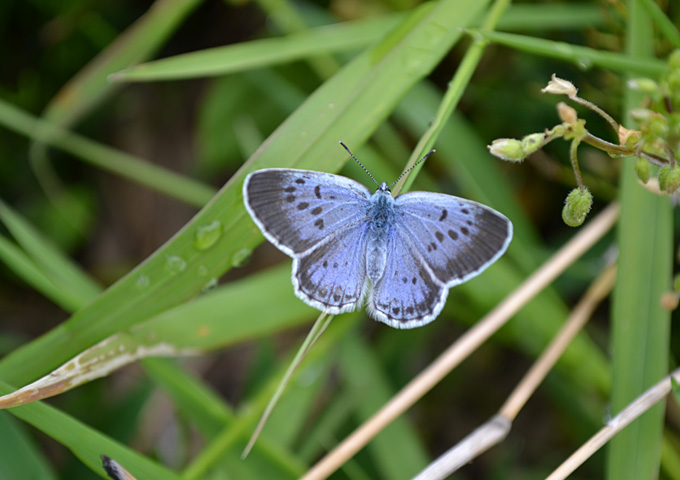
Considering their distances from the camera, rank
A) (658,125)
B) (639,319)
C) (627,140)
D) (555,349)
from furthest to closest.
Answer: (555,349), (639,319), (627,140), (658,125)

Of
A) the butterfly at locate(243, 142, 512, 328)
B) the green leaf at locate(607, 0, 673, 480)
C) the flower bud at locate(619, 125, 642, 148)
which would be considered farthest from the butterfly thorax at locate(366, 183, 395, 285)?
→ the green leaf at locate(607, 0, 673, 480)

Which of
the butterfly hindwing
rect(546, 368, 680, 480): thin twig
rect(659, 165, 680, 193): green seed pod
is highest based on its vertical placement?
the butterfly hindwing

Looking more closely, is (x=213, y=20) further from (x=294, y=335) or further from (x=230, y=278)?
(x=294, y=335)

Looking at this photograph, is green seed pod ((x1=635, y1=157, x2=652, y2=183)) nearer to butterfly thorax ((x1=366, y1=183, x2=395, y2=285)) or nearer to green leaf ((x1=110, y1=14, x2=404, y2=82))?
butterfly thorax ((x1=366, y1=183, x2=395, y2=285))

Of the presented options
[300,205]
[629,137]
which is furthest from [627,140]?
[300,205]

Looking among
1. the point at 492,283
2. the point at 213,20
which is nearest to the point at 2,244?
the point at 492,283

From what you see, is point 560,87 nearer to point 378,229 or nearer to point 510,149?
point 510,149
